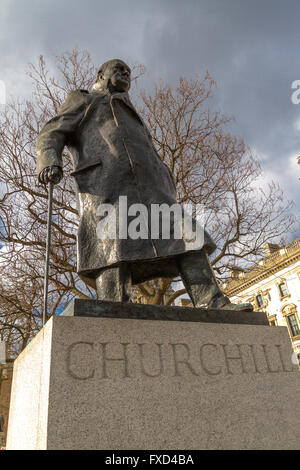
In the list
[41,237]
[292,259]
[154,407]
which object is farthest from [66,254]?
[292,259]

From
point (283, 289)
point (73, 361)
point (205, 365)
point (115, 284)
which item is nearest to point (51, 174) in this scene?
point (115, 284)

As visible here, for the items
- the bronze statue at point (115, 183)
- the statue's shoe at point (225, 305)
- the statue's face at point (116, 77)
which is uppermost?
the statue's face at point (116, 77)

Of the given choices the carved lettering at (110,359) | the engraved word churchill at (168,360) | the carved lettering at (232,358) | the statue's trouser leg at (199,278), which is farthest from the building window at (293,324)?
the carved lettering at (110,359)

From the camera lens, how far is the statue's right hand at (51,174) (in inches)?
116

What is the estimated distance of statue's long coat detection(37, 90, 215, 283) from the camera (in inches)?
111

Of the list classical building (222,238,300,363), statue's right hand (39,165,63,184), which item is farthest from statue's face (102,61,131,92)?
classical building (222,238,300,363)

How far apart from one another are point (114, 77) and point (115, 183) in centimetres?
126

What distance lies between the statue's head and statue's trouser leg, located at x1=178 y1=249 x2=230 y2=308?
189 cm

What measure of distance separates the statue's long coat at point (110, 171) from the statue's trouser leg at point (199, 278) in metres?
0.10

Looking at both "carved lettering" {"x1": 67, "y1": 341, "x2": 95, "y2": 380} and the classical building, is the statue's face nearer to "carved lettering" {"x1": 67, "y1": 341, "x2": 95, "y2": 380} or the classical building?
"carved lettering" {"x1": 67, "y1": 341, "x2": 95, "y2": 380}

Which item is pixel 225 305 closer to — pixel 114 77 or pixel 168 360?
pixel 168 360

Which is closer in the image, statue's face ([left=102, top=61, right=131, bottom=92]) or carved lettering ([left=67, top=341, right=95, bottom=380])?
carved lettering ([left=67, top=341, right=95, bottom=380])

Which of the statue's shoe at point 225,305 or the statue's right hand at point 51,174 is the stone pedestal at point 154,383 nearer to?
the statue's shoe at point 225,305
